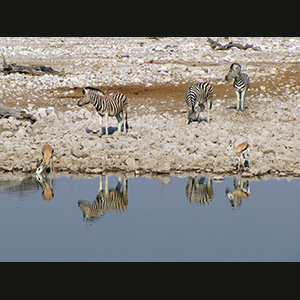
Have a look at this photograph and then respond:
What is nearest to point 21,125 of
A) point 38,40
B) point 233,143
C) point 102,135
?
point 102,135

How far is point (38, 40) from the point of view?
114 feet

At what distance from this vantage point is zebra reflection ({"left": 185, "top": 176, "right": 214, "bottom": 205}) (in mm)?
13828

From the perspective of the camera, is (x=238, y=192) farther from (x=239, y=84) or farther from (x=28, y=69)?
(x=28, y=69)

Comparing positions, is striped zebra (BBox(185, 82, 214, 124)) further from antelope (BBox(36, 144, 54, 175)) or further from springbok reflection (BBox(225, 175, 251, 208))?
antelope (BBox(36, 144, 54, 175))

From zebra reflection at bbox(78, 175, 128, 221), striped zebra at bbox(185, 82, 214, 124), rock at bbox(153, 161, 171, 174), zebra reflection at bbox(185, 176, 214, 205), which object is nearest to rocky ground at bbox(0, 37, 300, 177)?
rock at bbox(153, 161, 171, 174)

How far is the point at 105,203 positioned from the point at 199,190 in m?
2.32

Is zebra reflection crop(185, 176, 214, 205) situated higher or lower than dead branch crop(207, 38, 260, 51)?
lower

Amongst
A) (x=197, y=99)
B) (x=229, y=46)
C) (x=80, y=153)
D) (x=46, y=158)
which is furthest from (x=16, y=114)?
(x=229, y=46)

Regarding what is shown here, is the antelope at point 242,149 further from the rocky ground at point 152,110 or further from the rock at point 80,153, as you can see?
the rock at point 80,153

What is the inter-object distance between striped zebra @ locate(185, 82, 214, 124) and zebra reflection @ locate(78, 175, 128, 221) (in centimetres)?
573

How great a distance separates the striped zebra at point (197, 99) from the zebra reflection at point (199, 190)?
4676 mm

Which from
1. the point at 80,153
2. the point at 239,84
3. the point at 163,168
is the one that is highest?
the point at 239,84

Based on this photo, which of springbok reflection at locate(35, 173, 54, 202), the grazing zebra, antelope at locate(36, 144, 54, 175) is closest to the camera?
springbok reflection at locate(35, 173, 54, 202)

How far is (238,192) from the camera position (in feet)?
46.9
